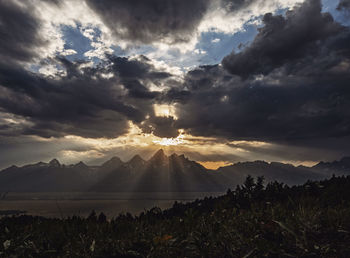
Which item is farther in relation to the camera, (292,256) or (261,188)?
(261,188)

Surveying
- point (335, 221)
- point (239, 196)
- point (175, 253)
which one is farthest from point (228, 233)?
point (239, 196)

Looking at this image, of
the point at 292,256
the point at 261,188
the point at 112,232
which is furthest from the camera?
the point at 261,188

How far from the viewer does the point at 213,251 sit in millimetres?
5754

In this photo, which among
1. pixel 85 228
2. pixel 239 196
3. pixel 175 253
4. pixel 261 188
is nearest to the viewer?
pixel 175 253

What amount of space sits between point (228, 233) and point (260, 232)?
0.99 m

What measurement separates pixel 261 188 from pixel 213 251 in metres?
26.0

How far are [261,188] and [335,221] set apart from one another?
2410cm

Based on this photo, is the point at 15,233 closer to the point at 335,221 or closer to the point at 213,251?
the point at 213,251

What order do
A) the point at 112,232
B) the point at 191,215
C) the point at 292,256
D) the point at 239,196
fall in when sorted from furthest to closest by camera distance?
the point at 239,196
the point at 191,215
the point at 112,232
the point at 292,256

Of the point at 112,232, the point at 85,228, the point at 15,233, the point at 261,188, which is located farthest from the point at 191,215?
the point at 261,188

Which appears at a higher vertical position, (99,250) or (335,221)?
(335,221)

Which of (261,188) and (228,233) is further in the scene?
(261,188)

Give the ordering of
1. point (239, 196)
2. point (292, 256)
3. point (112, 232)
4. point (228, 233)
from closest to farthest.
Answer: point (292, 256), point (228, 233), point (112, 232), point (239, 196)

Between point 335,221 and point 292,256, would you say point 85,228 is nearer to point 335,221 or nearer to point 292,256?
point 292,256
